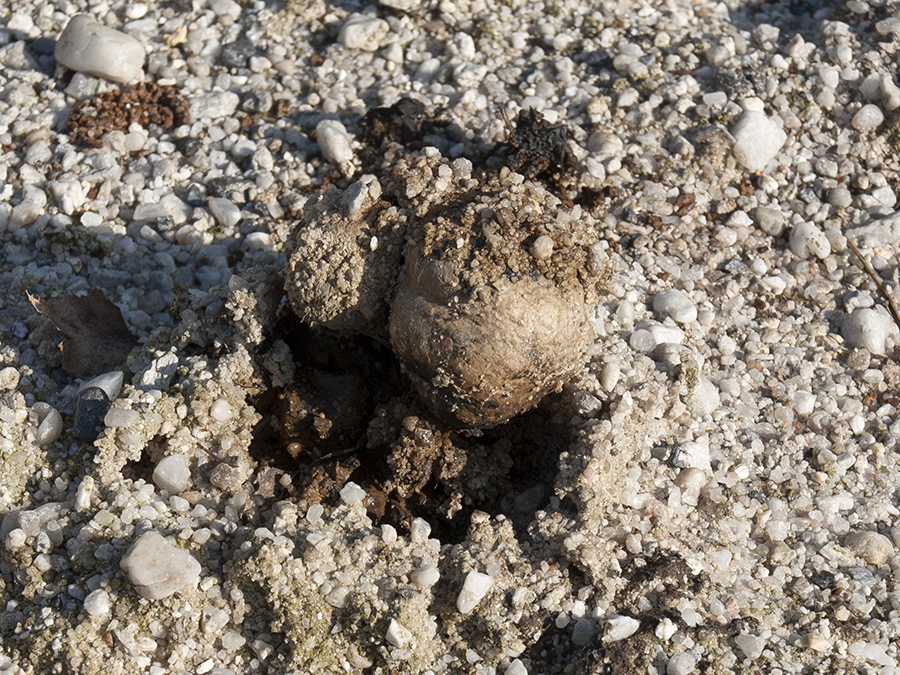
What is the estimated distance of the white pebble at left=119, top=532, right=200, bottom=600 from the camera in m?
2.93

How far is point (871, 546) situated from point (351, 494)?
1.88 m

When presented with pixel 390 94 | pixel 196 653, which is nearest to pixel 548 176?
pixel 390 94

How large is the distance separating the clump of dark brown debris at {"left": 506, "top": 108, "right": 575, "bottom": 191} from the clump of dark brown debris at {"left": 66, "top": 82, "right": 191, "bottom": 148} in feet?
5.51

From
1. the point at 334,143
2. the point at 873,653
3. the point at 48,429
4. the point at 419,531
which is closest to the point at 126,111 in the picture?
the point at 334,143

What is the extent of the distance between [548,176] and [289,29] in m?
1.80

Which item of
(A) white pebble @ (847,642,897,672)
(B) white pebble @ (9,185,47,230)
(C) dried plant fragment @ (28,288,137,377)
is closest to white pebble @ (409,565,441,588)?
(A) white pebble @ (847,642,897,672)

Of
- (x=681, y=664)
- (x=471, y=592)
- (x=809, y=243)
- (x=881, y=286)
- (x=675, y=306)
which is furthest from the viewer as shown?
(x=809, y=243)

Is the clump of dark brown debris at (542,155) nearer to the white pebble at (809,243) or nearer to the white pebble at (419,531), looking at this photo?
the white pebble at (809,243)

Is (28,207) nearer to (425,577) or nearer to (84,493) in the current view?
Answer: (84,493)

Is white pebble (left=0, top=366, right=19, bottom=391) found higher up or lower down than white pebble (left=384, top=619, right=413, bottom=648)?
lower down

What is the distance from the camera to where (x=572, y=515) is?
3.22 m

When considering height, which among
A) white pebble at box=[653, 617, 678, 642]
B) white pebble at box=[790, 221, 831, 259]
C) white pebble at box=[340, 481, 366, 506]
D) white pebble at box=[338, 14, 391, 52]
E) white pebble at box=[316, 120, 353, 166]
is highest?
white pebble at box=[338, 14, 391, 52]

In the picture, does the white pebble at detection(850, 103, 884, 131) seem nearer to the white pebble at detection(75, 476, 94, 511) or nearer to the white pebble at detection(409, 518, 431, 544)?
the white pebble at detection(409, 518, 431, 544)

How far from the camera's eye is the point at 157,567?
2947 mm
